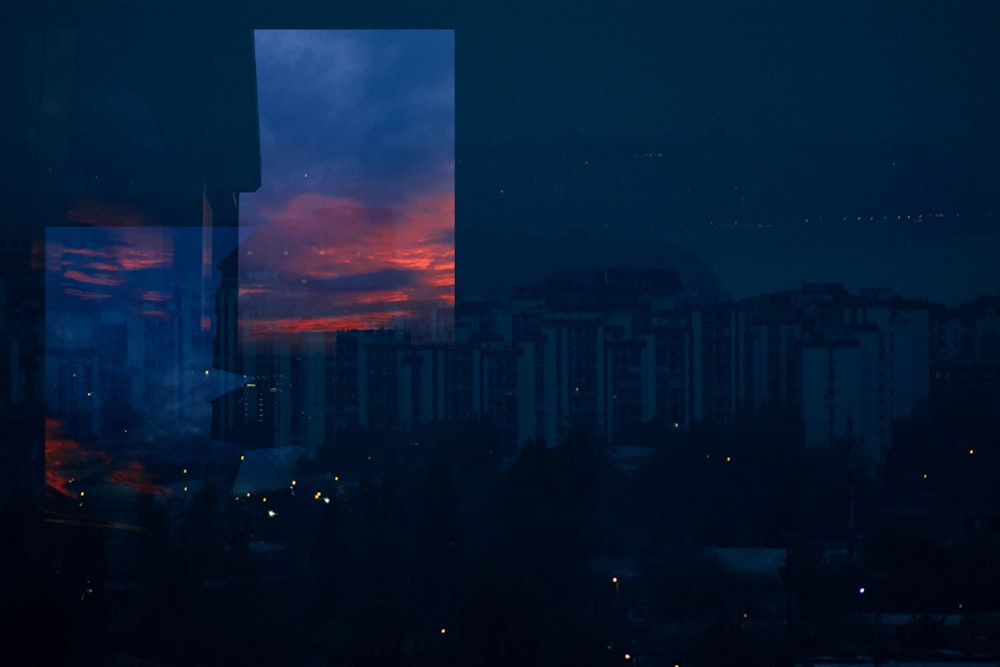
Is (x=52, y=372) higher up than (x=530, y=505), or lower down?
higher up

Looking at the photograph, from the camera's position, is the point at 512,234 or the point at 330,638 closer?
the point at 330,638

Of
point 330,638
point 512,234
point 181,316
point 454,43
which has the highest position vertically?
point 454,43

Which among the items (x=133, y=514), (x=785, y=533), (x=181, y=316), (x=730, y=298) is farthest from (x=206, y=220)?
(x=785, y=533)

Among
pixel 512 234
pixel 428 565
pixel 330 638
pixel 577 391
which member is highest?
pixel 512 234

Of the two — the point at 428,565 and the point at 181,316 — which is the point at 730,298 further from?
the point at 181,316

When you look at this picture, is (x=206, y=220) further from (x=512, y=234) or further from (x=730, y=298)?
(x=730, y=298)

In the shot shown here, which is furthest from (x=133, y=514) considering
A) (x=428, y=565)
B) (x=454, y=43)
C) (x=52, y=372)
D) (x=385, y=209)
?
(x=454, y=43)
